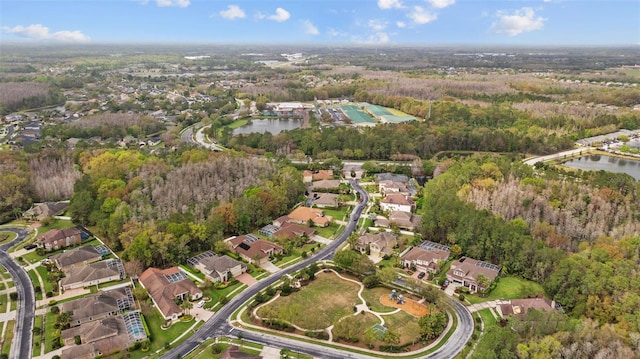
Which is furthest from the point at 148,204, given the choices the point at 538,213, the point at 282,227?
the point at 538,213

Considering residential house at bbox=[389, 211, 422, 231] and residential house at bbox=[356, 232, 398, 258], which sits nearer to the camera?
residential house at bbox=[356, 232, 398, 258]

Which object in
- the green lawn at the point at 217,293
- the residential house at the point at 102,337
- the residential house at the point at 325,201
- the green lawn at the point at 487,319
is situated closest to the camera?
the residential house at the point at 102,337

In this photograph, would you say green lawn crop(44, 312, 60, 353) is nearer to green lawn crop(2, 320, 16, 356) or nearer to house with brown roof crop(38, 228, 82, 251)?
green lawn crop(2, 320, 16, 356)

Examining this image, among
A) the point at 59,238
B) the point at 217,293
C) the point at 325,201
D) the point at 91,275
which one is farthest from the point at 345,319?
the point at 59,238

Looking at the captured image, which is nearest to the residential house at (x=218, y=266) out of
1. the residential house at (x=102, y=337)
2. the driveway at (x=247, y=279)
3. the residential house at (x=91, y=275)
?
the driveway at (x=247, y=279)

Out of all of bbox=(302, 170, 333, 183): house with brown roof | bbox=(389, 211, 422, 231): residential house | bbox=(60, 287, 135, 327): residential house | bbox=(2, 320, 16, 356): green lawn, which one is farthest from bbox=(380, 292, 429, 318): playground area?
bbox=(302, 170, 333, 183): house with brown roof

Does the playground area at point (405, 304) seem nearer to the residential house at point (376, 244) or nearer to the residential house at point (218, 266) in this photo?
the residential house at point (376, 244)

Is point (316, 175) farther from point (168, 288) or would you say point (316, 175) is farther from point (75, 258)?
point (75, 258)
